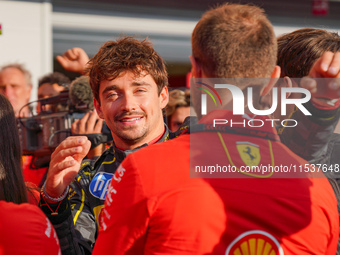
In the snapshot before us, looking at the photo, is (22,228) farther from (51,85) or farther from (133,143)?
(51,85)

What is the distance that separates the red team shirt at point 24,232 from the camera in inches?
46.0

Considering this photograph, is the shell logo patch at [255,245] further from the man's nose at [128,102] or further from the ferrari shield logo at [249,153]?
the man's nose at [128,102]

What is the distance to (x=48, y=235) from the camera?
1.25 metres

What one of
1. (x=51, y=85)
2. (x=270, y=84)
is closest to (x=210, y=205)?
(x=270, y=84)

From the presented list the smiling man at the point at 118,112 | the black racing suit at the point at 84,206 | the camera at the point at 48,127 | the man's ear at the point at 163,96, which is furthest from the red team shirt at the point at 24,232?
the camera at the point at 48,127

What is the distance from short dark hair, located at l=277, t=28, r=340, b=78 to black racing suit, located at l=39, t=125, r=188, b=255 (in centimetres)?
47

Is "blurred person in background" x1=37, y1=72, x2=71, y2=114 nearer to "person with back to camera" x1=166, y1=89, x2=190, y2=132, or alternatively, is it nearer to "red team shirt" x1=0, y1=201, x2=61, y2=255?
"person with back to camera" x1=166, y1=89, x2=190, y2=132

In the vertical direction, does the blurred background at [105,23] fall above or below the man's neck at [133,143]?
above

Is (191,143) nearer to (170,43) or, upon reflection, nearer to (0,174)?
(0,174)

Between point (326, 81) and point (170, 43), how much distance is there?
627cm

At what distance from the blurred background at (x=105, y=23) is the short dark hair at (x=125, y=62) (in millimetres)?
3283

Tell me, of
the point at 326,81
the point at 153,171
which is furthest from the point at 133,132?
the point at 326,81

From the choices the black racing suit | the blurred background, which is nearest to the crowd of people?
the black racing suit

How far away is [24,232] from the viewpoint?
1187 mm
